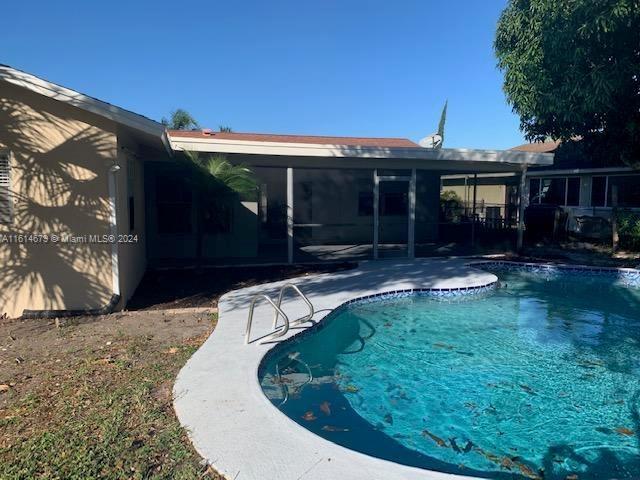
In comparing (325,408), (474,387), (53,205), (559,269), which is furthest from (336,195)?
(325,408)

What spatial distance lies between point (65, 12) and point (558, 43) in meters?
13.7

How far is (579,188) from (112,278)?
19.9 metres

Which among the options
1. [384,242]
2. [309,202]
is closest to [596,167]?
[384,242]

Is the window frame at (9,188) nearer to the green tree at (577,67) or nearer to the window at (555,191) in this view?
the green tree at (577,67)

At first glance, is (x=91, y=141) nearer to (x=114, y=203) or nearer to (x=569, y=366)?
(x=114, y=203)

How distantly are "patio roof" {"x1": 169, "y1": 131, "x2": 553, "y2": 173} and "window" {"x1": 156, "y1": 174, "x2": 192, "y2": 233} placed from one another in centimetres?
160

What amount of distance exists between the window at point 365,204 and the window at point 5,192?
1106 centimetres

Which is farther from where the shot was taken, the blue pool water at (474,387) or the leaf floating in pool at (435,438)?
the leaf floating in pool at (435,438)

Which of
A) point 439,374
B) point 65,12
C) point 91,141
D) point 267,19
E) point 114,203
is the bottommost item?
point 439,374

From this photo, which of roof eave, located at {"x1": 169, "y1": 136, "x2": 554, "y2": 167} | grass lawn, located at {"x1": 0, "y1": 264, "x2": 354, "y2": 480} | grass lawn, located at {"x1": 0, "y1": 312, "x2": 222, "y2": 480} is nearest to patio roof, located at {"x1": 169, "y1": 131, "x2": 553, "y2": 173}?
roof eave, located at {"x1": 169, "y1": 136, "x2": 554, "y2": 167}

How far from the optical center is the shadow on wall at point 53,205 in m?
6.58

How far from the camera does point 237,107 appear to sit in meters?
39.3

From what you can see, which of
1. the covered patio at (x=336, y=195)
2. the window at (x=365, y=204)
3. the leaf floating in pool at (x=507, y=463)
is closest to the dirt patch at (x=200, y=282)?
the covered patio at (x=336, y=195)

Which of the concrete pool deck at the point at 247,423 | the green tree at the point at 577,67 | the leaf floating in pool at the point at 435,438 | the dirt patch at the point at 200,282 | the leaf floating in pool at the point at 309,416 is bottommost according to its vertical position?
the leaf floating in pool at the point at 435,438
